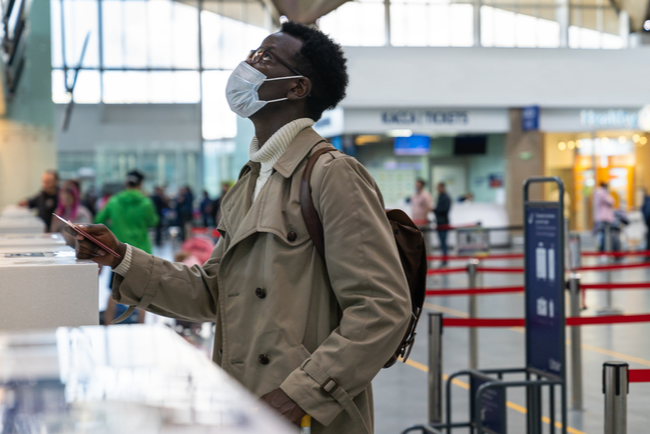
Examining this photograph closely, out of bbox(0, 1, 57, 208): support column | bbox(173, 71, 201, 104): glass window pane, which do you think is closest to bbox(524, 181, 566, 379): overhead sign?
bbox(0, 1, 57, 208): support column

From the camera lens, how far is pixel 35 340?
1.29m

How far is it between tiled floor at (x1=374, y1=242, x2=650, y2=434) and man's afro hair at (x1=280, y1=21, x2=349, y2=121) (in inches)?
126

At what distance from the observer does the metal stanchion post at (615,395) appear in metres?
3.13

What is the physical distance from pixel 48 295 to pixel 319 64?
94 centimetres

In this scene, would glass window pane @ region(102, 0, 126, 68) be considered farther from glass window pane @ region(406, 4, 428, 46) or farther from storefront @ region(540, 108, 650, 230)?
storefront @ region(540, 108, 650, 230)

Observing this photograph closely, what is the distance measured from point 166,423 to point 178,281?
135 cm

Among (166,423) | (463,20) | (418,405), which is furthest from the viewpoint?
(463,20)

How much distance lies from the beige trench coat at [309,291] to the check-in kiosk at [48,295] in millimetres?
305

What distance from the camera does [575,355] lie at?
5.63 meters

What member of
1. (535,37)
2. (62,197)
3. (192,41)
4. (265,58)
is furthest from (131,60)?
(265,58)

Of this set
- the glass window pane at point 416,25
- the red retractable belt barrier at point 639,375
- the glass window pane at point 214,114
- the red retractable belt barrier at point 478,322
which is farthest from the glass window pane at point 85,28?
the red retractable belt barrier at point 639,375

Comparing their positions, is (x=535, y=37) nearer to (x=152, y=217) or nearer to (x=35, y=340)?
(x=152, y=217)

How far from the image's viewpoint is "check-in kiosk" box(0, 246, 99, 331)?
1724 millimetres

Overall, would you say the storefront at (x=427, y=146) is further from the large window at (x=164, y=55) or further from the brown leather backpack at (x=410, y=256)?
→ the brown leather backpack at (x=410, y=256)
